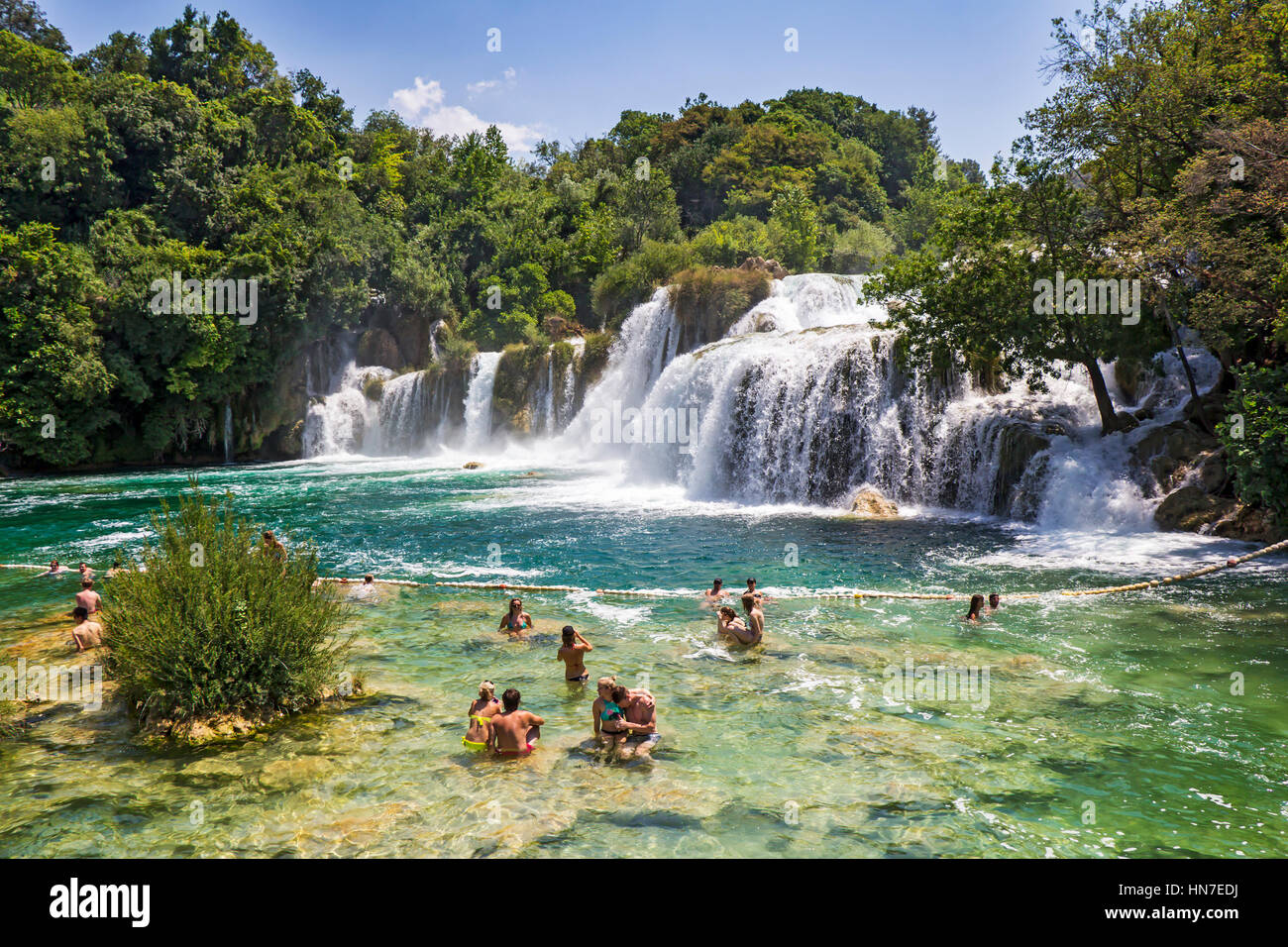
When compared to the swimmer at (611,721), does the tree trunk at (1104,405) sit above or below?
above

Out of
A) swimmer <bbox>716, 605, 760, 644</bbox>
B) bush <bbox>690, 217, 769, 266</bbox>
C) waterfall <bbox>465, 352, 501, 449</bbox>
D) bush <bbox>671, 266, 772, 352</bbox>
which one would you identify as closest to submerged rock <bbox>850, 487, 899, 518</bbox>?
swimmer <bbox>716, 605, 760, 644</bbox>

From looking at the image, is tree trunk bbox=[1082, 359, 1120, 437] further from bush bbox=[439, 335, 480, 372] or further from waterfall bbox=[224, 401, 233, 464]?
waterfall bbox=[224, 401, 233, 464]

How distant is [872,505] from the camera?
19781mm

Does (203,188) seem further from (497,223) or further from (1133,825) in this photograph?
(1133,825)

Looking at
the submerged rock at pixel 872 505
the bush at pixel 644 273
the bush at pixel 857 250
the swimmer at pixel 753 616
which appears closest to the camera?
the swimmer at pixel 753 616

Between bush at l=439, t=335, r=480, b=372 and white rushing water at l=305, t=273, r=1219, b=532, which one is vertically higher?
bush at l=439, t=335, r=480, b=372

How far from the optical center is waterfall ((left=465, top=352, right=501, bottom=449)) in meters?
38.3

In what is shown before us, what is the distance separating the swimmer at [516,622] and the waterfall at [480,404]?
2779cm

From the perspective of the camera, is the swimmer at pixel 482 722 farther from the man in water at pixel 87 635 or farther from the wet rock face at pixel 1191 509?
the wet rock face at pixel 1191 509

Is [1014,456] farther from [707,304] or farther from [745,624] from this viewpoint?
[707,304]

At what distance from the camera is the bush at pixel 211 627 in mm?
7305

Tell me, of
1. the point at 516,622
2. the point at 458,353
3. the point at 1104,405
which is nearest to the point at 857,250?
the point at 458,353

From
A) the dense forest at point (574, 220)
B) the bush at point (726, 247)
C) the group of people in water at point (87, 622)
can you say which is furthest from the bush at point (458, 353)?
the group of people in water at point (87, 622)

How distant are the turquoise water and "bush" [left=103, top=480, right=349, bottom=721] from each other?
1.48 ft
